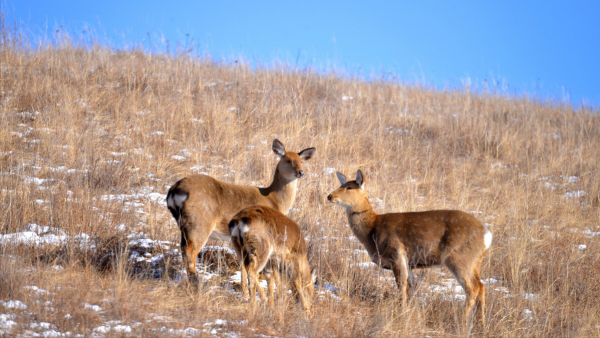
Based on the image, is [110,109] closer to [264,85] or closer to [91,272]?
[264,85]

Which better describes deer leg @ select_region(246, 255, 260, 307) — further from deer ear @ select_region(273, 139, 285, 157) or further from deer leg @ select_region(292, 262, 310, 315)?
deer ear @ select_region(273, 139, 285, 157)

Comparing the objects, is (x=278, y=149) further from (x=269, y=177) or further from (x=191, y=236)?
(x=191, y=236)

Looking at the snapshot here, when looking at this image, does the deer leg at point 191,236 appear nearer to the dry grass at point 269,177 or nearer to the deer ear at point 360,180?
the dry grass at point 269,177

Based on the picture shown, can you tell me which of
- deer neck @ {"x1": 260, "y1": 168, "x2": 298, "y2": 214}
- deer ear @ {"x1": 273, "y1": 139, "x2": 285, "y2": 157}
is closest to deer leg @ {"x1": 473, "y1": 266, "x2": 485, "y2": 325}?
deer neck @ {"x1": 260, "y1": 168, "x2": 298, "y2": 214}

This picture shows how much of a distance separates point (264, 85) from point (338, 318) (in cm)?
983

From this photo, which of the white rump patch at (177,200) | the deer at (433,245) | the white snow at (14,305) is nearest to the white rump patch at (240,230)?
the white rump patch at (177,200)

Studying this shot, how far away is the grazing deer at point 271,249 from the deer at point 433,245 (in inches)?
40.3

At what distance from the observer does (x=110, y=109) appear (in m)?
11.7

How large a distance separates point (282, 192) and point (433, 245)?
101 inches

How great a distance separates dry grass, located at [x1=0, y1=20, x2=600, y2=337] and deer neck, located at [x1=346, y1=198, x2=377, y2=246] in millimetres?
455

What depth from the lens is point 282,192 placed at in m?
7.77

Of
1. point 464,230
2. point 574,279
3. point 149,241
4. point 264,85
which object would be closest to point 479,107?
point 264,85

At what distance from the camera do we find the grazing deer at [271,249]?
5.30 m

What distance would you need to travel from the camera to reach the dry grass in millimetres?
5207
